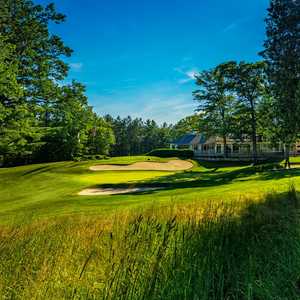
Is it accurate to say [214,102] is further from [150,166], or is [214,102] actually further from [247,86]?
[150,166]

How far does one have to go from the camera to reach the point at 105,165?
28109mm

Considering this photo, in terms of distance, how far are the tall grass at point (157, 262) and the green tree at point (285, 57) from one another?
7.04 meters

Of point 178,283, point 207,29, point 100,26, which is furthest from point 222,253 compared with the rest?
point 100,26

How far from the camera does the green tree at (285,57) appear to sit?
9.91m

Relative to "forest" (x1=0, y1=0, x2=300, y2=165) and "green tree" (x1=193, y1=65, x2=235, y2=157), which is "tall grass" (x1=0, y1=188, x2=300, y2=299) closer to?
"forest" (x1=0, y1=0, x2=300, y2=165)

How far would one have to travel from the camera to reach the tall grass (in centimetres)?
257

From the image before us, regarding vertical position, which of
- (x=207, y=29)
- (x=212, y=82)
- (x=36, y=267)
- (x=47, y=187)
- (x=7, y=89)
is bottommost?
(x=47, y=187)

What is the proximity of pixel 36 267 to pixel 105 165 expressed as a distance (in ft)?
82.9

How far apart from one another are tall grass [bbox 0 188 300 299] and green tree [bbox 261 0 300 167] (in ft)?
23.1

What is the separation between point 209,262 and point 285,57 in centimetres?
987

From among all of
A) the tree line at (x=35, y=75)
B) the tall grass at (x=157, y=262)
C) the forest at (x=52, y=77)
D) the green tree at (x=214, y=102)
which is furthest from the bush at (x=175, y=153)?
the tall grass at (x=157, y=262)

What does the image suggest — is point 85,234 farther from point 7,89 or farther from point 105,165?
point 105,165

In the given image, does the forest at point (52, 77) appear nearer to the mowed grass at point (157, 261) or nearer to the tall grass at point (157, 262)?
the mowed grass at point (157, 261)

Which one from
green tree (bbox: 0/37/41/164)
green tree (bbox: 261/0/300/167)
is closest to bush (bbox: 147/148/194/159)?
green tree (bbox: 0/37/41/164)
